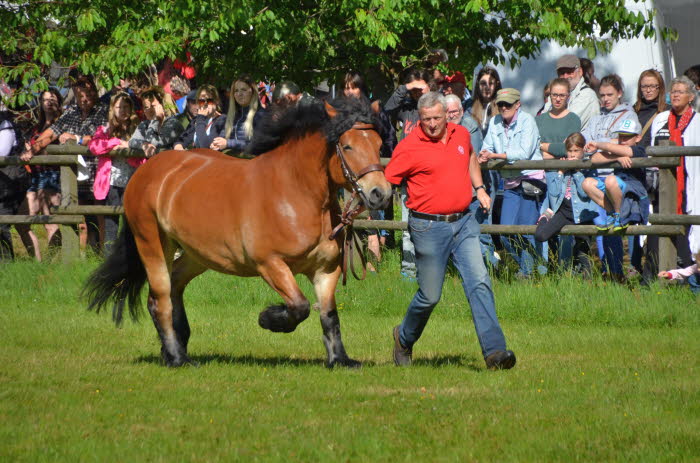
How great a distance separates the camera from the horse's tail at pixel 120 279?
955 cm

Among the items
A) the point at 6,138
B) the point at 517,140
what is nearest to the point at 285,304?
the point at 517,140

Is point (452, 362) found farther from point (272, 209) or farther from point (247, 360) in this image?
point (272, 209)

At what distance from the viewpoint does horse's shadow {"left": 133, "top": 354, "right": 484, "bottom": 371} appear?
8.64 m

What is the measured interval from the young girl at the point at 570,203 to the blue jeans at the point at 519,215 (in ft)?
1.44

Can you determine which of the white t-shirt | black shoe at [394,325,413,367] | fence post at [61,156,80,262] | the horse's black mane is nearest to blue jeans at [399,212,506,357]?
black shoe at [394,325,413,367]

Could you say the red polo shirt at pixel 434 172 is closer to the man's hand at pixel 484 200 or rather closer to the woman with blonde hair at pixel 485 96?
the man's hand at pixel 484 200

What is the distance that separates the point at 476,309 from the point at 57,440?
341 centimetres

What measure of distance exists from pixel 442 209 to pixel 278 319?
148 centimetres

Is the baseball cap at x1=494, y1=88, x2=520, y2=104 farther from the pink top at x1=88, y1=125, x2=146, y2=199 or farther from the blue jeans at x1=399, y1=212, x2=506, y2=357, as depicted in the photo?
the pink top at x1=88, y1=125, x2=146, y2=199

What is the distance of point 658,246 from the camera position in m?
11.3

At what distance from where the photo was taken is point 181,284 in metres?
9.56

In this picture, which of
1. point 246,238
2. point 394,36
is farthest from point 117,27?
point 246,238

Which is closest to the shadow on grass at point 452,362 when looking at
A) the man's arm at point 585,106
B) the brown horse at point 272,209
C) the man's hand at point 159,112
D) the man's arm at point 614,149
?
the brown horse at point 272,209

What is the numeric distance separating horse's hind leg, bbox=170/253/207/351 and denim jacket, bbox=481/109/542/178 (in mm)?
3932
